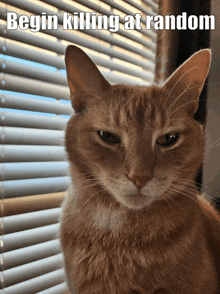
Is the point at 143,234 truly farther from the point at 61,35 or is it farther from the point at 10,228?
the point at 61,35

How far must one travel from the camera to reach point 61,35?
35.9 inches

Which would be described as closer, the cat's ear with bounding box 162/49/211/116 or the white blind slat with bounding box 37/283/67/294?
the cat's ear with bounding box 162/49/211/116

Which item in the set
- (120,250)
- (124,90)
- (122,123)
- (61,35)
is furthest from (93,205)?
(61,35)

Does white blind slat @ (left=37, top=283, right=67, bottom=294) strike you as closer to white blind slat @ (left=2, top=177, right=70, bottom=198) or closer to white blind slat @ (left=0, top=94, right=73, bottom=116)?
white blind slat @ (left=2, top=177, right=70, bottom=198)

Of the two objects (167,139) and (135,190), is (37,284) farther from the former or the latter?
(167,139)

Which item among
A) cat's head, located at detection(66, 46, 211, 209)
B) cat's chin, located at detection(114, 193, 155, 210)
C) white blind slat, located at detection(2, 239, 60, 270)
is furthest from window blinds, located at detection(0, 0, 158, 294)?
cat's chin, located at detection(114, 193, 155, 210)

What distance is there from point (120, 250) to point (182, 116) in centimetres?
42

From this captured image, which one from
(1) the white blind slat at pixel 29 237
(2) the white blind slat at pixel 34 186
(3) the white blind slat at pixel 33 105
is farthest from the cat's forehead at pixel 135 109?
(1) the white blind slat at pixel 29 237

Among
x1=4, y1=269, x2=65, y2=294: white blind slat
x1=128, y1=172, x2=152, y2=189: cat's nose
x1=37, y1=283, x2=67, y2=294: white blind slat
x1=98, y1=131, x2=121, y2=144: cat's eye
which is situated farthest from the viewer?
x1=37, y1=283, x2=67, y2=294: white blind slat

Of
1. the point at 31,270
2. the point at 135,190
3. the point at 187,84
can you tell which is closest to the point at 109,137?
the point at 135,190

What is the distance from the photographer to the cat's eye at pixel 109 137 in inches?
27.9

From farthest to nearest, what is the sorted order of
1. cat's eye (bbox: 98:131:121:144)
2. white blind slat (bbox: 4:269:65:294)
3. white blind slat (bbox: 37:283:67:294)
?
white blind slat (bbox: 37:283:67:294) → white blind slat (bbox: 4:269:65:294) → cat's eye (bbox: 98:131:121:144)

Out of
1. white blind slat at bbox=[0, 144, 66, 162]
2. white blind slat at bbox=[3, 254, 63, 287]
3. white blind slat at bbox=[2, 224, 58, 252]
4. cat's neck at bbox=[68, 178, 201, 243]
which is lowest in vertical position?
white blind slat at bbox=[3, 254, 63, 287]

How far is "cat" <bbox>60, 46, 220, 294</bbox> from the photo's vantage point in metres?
0.64
